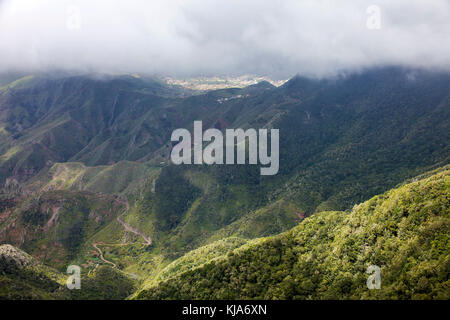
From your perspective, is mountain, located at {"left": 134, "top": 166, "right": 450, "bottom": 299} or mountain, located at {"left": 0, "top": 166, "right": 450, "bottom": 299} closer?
mountain, located at {"left": 134, "top": 166, "right": 450, "bottom": 299}

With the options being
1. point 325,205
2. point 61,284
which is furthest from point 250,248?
point 325,205

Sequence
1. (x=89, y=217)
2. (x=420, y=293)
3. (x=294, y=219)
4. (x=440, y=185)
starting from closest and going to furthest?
(x=420, y=293) → (x=440, y=185) → (x=294, y=219) → (x=89, y=217)

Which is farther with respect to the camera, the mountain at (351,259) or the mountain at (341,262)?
the mountain at (341,262)

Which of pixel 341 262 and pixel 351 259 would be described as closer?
pixel 351 259

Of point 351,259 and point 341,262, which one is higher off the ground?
point 351,259
